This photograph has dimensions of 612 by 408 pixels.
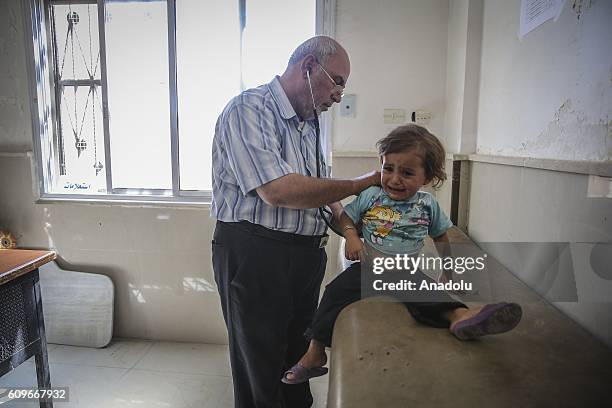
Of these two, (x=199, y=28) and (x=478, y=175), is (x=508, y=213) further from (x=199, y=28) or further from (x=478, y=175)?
(x=199, y=28)

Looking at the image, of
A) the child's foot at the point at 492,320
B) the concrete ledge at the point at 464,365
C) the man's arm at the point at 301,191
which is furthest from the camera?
the man's arm at the point at 301,191

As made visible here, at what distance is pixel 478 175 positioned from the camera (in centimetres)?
170

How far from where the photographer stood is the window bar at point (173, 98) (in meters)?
2.25

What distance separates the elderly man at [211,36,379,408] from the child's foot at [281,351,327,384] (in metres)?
0.10

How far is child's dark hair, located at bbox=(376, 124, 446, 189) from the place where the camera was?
1.12 m

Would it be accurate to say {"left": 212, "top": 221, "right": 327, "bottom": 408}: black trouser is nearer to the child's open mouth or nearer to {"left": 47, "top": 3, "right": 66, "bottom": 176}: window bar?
the child's open mouth

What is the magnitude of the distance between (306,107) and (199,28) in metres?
1.36

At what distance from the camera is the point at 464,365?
2.57ft

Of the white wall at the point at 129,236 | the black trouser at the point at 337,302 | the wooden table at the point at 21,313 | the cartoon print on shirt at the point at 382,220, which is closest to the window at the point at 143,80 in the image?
the white wall at the point at 129,236

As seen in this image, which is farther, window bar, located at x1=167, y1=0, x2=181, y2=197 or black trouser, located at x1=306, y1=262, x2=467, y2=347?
window bar, located at x1=167, y1=0, x2=181, y2=197

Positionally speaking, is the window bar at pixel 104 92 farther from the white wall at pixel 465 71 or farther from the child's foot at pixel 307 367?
Result: the white wall at pixel 465 71

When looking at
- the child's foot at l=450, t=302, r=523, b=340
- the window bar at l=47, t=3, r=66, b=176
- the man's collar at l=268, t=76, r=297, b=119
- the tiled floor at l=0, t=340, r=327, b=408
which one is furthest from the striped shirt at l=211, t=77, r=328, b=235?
the window bar at l=47, t=3, r=66, b=176

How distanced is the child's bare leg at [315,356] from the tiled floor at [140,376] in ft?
2.65

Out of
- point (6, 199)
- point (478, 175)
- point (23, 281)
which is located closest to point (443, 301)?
point (478, 175)
